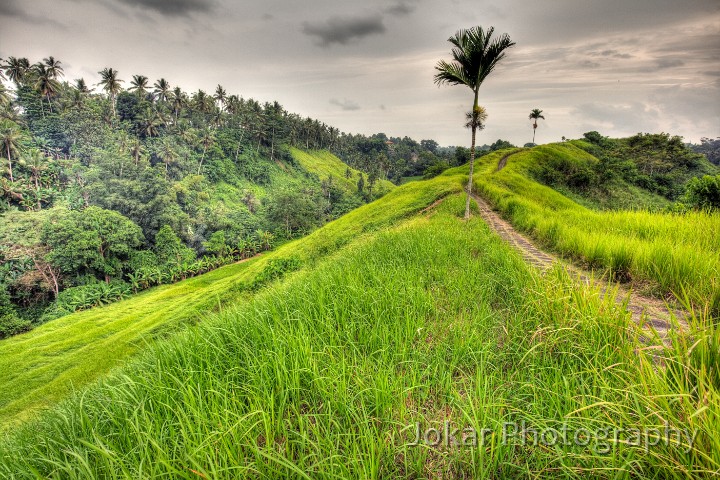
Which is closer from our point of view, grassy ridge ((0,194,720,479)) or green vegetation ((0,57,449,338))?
grassy ridge ((0,194,720,479))

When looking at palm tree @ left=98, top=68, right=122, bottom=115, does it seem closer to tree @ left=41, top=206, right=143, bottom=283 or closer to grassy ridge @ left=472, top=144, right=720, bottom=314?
tree @ left=41, top=206, right=143, bottom=283

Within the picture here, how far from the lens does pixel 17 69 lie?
6988cm

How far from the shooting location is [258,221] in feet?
206

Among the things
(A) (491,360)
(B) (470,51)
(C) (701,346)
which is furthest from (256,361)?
(B) (470,51)

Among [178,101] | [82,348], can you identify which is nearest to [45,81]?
[178,101]

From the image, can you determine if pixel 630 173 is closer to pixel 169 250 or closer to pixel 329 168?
pixel 169 250

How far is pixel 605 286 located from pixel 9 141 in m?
81.1

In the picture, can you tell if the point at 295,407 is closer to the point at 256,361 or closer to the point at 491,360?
the point at 256,361

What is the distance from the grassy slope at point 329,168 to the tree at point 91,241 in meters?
65.0

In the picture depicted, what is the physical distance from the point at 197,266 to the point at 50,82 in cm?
6739

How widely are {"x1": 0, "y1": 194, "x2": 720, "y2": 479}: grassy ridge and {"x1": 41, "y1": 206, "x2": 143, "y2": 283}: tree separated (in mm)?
46323

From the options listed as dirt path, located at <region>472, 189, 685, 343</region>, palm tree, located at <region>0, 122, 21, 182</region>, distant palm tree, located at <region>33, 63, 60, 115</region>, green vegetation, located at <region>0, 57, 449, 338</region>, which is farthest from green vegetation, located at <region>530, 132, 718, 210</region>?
distant palm tree, located at <region>33, 63, 60, 115</region>

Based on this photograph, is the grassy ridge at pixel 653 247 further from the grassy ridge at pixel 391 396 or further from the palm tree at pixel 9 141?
the palm tree at pixel 9 141

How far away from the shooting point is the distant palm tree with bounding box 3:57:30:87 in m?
69.4
